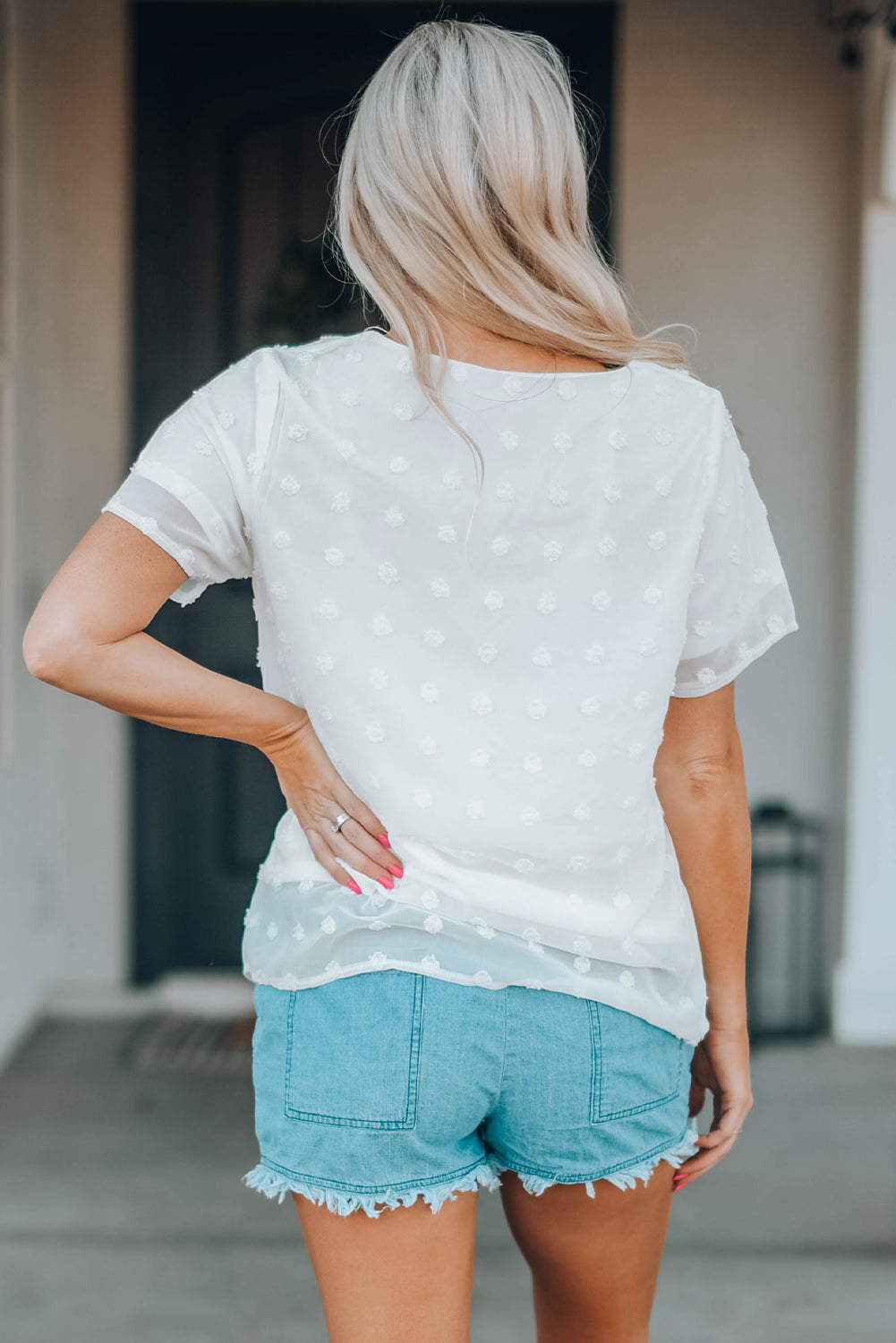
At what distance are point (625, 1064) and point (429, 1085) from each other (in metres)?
0.16

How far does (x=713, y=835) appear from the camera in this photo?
3.73ft

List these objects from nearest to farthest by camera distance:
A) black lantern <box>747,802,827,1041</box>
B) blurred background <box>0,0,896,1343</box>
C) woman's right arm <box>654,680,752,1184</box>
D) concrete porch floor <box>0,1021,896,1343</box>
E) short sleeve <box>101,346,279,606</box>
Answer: short sleeve <box>101,346,279,606</box> → woman's right arm <box>654,680,752,1184</box> → concrete porch floor <box>0,1021,896,1343</box> → blurred background <box>0,0,896,1343</box> → black lantern <box>747,802,827,1041</box>

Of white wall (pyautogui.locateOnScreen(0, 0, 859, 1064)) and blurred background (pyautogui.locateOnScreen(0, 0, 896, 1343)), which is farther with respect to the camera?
white wall (pyautogui.locateOnScreen(0, 0, 859, 1064))

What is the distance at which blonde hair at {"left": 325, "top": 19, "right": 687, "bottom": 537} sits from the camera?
907 mm

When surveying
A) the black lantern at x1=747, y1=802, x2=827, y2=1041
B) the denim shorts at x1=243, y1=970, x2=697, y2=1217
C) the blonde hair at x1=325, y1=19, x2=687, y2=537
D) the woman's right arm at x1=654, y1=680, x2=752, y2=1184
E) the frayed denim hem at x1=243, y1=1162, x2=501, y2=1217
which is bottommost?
the black lantern at x1=747, y1=802, x2=827, y2=1041

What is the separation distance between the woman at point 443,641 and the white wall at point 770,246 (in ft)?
7.81

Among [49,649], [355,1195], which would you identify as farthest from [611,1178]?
[49,649]

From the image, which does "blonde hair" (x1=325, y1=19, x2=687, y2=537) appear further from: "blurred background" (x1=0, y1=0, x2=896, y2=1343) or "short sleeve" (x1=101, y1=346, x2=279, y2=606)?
"blurred background" (x1=0, y1=0, x2=896, y2=1343)

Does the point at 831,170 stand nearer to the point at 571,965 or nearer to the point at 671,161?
the point at 671,161

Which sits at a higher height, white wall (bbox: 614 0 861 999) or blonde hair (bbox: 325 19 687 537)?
white wall (bbox: 614 0 861 999)

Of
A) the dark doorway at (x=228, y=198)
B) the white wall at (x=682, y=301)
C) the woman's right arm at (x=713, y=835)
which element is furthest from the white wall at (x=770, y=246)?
the woman's right arm at (x=713, y=835)

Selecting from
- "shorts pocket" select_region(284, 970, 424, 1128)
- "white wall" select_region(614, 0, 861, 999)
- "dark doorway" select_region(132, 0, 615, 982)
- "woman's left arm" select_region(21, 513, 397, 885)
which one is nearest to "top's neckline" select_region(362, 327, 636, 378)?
"woman's left arm" select_region(21, 513, 397, 885)

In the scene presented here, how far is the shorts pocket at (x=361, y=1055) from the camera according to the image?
2.95 ft

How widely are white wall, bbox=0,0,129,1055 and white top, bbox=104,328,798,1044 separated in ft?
7.63
